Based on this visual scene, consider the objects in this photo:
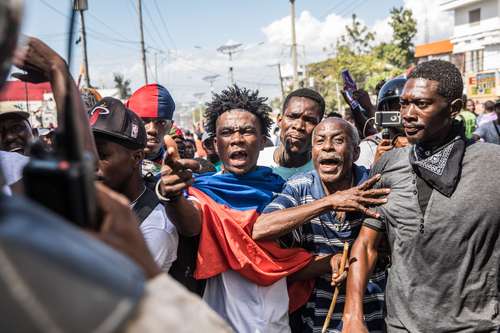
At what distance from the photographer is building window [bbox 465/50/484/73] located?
117 ft

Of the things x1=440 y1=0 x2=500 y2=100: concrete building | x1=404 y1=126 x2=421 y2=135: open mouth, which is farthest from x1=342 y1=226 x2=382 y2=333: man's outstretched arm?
x1=440 y1=0 x2=500 y2=100: concrete building

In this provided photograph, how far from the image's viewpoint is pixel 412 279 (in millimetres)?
2512

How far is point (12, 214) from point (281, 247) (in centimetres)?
224

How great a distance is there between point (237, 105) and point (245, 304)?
→ 4.01 feet

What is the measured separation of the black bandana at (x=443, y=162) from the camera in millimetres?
2428

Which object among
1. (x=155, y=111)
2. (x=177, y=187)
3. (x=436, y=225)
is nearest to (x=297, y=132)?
(x=155, y=111)

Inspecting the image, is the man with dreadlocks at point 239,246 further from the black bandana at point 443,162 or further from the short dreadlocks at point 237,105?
the black bandana at point 443,162

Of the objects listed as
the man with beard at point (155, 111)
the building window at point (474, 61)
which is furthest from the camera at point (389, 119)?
the building window at point (474, 61)

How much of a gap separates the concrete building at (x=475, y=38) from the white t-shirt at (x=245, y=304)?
30.4 m

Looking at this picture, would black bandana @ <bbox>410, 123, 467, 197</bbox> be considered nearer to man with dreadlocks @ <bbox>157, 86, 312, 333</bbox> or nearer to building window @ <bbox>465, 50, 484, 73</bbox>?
man with dreadlocks @ <bbox>157, 86, 312, 333</bbox>

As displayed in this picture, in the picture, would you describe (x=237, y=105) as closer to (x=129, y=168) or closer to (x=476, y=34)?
(x=129, y=168)

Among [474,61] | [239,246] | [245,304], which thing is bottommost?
[245,304]

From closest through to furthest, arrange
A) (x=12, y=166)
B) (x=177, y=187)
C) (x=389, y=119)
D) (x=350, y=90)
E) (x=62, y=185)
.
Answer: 1. (x=62, y=185)
2. (x=177, y=187)
3. (x=12, y=166)
4. (x=389, y=119)
5. (x=350, y=90)

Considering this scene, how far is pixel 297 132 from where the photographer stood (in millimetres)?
4059
